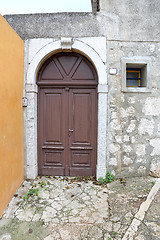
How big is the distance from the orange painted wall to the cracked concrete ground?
36 centimetres

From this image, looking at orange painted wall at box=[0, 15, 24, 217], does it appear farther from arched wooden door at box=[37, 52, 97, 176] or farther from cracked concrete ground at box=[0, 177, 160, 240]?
arched wooden door at box=[37, 52, 97, 176]

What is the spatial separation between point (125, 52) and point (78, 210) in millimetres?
3315

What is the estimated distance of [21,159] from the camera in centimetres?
370

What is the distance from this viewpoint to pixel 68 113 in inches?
156

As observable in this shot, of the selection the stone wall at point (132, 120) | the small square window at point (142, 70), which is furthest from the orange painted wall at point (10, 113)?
the small square window at point (142, 70)

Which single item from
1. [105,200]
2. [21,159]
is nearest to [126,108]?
[105,200]

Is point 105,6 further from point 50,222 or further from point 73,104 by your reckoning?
point 50,222

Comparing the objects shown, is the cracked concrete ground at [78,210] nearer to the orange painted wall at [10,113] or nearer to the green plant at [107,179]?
the green plant at [107,179]

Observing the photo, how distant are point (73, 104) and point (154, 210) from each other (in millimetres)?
2587

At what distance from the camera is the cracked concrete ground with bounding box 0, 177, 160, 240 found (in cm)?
237

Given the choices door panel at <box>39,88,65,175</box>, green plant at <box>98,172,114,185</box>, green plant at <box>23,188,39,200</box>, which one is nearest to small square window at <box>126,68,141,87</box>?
door panel at <box>39,88,65,175</box>

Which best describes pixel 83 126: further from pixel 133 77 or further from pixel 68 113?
pixel 133 77

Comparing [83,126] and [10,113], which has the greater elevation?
[10,113]

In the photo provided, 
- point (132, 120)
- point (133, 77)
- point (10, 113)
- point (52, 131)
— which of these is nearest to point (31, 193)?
point (52, 131)
